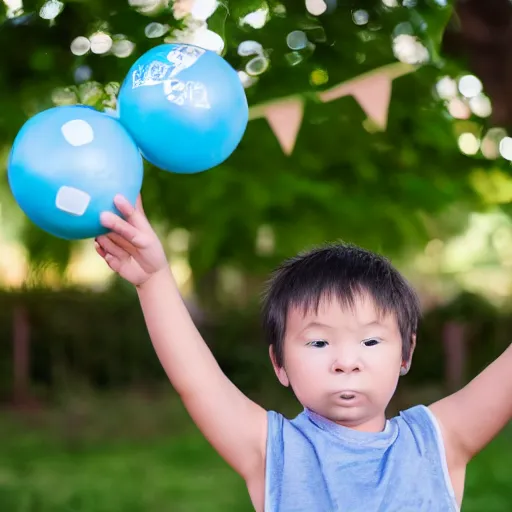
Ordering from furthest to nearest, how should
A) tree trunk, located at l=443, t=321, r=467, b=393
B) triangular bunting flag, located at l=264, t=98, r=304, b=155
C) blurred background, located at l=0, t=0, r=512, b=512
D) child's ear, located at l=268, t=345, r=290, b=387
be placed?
tree trunk, located at l=443, t=321, r=467, b=393
blurred background, located at l=0, t=0, r=512, b=512
triangular bunting flag, located at l=264, t=98, r=304, b=155
child's ear, located at l=268, t=345, r=290, b=387

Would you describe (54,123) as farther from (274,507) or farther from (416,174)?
(416,174)

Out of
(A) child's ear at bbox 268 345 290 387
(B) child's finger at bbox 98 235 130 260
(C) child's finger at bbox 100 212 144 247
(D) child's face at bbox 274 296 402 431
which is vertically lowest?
(A) child's ear at bbox 268 345 290 387

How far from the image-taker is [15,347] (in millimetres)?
10258

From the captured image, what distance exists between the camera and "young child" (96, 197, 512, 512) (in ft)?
6.25

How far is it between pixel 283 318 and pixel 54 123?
65cm

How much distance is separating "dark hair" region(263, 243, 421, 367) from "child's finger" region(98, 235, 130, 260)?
0.38 m

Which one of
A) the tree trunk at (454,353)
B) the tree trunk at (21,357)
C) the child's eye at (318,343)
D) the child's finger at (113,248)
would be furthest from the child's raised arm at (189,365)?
the tree trunk at (454,353)

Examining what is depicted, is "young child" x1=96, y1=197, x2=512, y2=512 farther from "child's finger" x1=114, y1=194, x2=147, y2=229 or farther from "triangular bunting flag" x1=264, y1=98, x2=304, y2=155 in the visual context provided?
"triangular bunting flag" x1=264, y1=98, x2=304, y2=155

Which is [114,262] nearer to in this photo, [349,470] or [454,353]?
[349,470]

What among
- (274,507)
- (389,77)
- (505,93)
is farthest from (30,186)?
(505,93)

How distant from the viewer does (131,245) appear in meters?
1.92

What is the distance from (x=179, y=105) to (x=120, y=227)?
0.36m

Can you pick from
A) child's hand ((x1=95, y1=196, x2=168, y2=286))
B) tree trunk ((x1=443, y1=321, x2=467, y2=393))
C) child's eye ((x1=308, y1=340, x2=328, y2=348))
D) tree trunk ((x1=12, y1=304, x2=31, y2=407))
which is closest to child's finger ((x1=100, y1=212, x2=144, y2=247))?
child's hand ((x1=95, y1=196, x2=168, y2=286))

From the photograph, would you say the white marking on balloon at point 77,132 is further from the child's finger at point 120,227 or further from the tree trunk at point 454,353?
the tree trunk at point 454,353
